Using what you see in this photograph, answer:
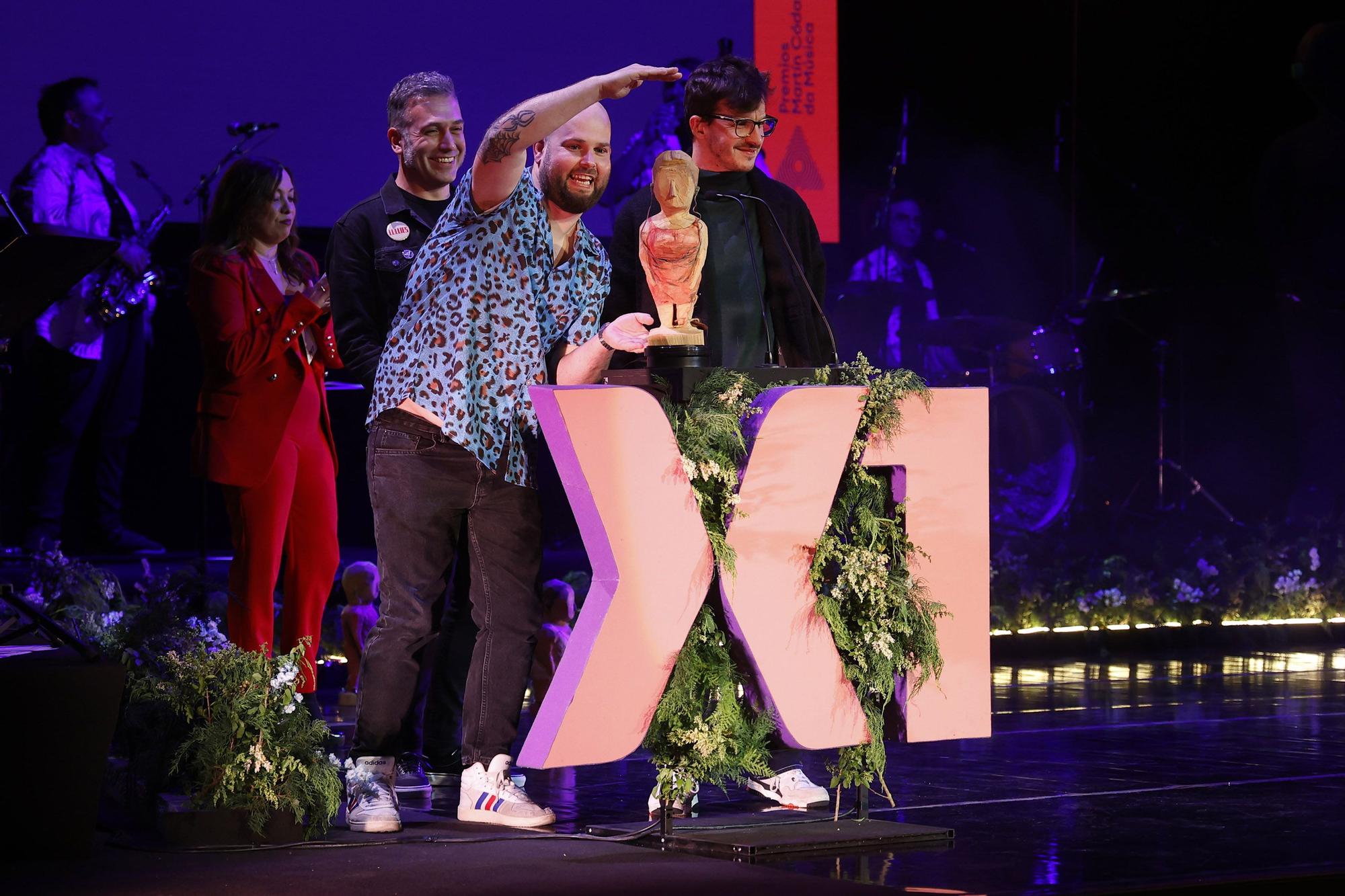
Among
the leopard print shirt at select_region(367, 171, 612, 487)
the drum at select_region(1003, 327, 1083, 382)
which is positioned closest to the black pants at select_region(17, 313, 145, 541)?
the leopard print shirt at select_region(367, 171, 612, 487)

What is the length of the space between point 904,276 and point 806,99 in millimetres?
1267

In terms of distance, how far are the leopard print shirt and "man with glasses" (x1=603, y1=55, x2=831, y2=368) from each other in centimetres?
43

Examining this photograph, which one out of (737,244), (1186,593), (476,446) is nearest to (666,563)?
(476,446)

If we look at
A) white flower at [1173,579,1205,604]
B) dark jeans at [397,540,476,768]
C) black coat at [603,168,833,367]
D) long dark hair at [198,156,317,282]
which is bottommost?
dark jeans at [397,540,476,768]

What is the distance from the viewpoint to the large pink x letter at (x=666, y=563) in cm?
386

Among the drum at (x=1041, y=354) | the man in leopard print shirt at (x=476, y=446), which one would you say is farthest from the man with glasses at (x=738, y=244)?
the drum at (x=1041, y=354)

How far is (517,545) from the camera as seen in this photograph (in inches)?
171

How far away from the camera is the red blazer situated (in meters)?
5.06

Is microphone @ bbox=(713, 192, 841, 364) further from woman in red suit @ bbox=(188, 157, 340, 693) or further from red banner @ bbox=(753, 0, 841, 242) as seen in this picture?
red banner @ bbox=(753, 0, 841, 242)

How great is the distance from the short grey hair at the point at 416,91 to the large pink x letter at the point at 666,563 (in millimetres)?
1277

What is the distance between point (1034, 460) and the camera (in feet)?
36.6

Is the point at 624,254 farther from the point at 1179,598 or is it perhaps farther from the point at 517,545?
the point at 1179,598

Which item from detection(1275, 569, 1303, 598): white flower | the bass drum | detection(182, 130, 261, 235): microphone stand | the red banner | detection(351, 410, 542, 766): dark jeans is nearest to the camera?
detection(351, 410, 542, 766): dark jeans

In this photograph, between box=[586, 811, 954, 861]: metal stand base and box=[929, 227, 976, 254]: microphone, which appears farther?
box=[929, 227, 976, 254]: microphone
